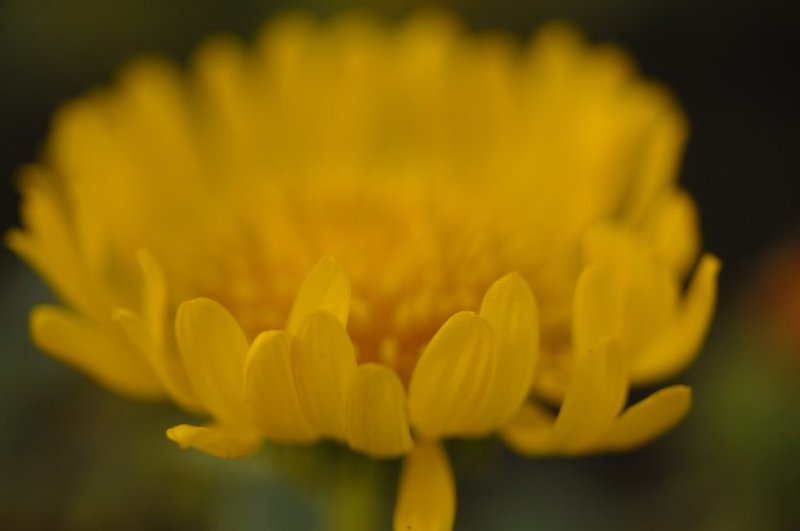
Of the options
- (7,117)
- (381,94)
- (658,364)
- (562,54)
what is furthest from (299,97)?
(658,364)

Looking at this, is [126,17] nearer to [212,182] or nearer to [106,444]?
[212,182]

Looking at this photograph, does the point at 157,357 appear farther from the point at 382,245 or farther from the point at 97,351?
the point at 382,245

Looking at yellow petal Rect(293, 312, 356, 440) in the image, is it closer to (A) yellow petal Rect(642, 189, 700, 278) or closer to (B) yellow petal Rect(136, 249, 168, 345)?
(B) yellow petal Rect(136, 249, 168, 345)

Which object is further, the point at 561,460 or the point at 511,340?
the point at 561,460

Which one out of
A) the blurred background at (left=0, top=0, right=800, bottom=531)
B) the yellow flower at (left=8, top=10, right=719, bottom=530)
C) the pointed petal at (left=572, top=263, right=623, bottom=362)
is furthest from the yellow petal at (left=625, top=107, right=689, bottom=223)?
the pointed petal at (left=572, top=263, right=623, bottom=362)

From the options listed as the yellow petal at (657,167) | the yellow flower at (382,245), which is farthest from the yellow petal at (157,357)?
the yellow petal at (657,167)

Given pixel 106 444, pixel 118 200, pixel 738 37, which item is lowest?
pixel 106 444

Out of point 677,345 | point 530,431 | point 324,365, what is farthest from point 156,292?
point 677,345
